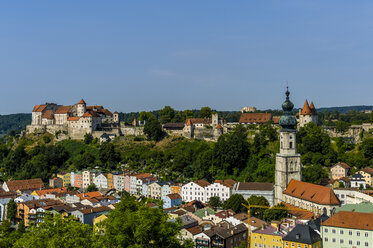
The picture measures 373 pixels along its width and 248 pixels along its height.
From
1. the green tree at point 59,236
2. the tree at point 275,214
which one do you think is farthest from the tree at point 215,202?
the green tree at point 59,236

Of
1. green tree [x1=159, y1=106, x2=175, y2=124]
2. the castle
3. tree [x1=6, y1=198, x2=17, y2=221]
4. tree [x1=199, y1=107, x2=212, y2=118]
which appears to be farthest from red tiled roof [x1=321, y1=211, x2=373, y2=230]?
green tree [x1=159, y1=106, x2=175, y2=124]

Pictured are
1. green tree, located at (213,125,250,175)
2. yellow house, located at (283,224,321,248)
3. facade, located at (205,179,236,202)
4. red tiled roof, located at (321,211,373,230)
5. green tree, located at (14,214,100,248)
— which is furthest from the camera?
green tree, located at (213,125,250,175)

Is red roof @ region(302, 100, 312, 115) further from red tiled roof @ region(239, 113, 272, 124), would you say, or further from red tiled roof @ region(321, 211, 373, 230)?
red tiled roof @ region(321, 211, 373, 230)

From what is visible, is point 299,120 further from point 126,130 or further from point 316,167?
point 126,130

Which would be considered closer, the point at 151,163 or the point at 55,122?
the point at 151,163

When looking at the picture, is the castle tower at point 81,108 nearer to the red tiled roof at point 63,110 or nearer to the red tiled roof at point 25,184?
the red tiled roof at point 63,110

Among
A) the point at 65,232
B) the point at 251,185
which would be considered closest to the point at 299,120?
the point at 251,185
